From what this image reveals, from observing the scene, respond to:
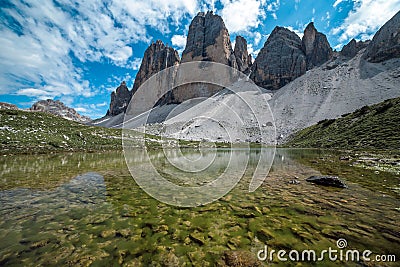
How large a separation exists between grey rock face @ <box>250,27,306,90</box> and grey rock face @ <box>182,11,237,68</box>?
27464mm

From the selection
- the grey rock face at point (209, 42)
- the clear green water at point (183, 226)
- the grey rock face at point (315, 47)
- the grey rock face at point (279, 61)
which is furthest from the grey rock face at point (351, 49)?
the clear green water at point (183, 226)

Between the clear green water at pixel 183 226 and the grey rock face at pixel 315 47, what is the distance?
154m

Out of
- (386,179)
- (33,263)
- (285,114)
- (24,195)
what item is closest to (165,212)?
(33,263)

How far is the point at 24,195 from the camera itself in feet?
26.5

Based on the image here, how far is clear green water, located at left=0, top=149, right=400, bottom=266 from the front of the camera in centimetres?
393

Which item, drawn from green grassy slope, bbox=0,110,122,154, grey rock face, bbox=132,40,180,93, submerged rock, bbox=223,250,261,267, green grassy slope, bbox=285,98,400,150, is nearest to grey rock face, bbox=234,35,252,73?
grey rock face, bbox=132,40,180,93

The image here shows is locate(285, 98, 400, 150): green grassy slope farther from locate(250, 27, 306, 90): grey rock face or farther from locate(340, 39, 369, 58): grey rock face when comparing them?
locate(340, 39, 369, 58): grey rock face

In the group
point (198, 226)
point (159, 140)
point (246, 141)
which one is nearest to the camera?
point (198, 226)

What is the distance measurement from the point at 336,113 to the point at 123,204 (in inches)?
3920

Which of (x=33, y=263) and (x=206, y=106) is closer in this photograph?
(x=33, y=263)

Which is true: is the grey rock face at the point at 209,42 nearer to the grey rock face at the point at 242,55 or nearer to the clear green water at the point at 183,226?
the grey rock face at the point at 242,55

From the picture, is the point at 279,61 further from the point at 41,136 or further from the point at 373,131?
the point at 41,136

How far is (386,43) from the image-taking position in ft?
339

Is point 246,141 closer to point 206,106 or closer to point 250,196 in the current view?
point 206,106
